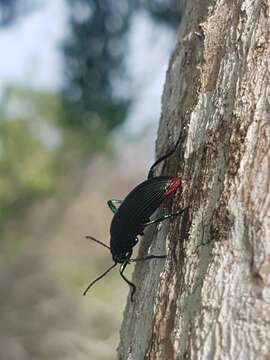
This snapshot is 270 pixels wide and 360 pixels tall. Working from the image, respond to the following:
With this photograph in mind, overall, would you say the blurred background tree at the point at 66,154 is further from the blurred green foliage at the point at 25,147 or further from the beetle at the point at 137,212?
the beetle at the point at 137,212

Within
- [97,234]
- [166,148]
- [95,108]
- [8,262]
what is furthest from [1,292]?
[166,148]

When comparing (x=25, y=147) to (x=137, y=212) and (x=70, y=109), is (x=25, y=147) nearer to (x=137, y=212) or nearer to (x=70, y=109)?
(x=70, y=109)

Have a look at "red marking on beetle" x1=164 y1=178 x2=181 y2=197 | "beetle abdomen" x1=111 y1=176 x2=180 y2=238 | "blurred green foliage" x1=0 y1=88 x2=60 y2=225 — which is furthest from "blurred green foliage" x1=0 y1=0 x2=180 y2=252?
"red marking on beetle" x1=164 y1=178 x2=181 y2=197

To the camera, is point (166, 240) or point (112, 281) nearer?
point (166, 240)

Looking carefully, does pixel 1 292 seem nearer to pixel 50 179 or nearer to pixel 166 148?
pixel 50 179

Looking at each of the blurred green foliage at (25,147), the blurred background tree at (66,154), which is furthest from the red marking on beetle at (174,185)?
the blurred green foliage at (25,147)

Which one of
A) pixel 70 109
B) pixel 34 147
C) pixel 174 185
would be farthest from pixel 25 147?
pixel 174 185
